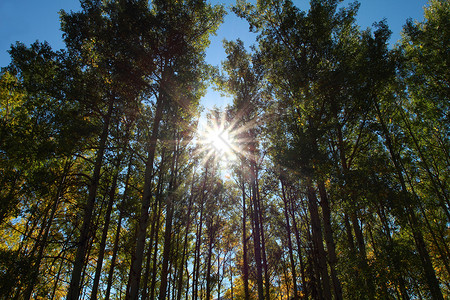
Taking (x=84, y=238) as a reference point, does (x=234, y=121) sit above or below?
above

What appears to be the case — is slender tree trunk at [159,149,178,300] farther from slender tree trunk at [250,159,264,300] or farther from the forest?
slender tree trunk at [250,159,264,300]

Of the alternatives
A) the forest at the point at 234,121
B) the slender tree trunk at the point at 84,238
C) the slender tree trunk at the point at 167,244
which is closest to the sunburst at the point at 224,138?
the forest at the point at 234,121

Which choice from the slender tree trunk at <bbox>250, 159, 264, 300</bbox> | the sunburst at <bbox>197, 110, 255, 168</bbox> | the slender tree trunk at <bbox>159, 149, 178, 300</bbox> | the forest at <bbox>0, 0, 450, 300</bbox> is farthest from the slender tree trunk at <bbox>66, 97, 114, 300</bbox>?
the slender tree trunk at <bbox>250, 159, 264, 300</bbox>

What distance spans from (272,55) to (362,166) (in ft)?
22.2

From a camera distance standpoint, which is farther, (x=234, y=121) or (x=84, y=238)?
(x=234, y=121)

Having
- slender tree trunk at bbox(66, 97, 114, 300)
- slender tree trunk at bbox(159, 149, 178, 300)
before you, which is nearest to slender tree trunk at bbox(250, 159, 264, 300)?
slender tree trunk at bbox(159, 149, 178, 300)

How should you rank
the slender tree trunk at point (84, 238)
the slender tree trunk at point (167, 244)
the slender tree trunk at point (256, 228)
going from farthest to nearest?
the slender tree trunk at point (256, 228) → the slender tree trunk at point (167, 244) → the slender tree trunk at point (84, 238)

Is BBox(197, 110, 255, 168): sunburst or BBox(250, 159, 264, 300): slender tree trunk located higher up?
BBox(197, 110, 255, 168): sunburst

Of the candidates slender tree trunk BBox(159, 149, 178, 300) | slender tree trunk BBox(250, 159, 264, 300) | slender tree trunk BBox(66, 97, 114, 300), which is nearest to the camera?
slender tree trunk BBox(66, 97, 114, 300)

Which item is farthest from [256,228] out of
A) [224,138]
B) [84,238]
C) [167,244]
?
[84,238]

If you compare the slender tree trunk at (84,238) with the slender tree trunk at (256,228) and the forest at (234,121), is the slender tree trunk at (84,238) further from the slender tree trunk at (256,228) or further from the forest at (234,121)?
the slender tree trunk at (256,228)

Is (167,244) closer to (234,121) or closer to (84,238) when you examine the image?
(84,238)

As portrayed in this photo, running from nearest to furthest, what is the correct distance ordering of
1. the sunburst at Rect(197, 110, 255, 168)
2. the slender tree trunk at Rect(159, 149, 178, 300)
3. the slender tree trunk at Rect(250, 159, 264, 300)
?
the slender tree trunk at Rect(159, 149, 178, 300)
the slender tree trunk at Rect(250, 159, 264, 300)
the sunburst at Rect(197, 110, 255, 168)

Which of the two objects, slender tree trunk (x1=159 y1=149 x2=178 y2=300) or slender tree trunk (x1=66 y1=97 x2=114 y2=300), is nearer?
slender tree trunk (x1=66 y1=97 x2=114 y2=300)
